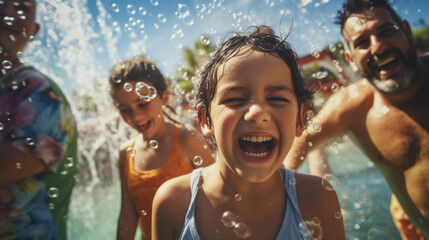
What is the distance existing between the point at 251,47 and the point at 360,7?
1.53m

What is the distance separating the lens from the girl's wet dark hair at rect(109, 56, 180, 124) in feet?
6.86

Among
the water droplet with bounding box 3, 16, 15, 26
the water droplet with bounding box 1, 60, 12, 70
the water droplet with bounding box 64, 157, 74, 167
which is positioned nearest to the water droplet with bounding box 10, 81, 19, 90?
the water droplet with bounding box 1, 60, 12, 70

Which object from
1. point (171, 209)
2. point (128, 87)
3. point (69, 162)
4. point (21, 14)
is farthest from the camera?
point (128, 87)

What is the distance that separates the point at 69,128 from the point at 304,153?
2.05 meters

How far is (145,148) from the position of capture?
2172 mm

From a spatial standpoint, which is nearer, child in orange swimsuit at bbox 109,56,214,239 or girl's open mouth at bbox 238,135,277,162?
girl's open mouth at bbox 238,135,277,162

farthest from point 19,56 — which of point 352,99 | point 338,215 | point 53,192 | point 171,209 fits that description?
point 352,99

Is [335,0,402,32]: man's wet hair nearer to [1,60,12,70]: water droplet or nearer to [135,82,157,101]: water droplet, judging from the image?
[135,82,157,101]: water droplet

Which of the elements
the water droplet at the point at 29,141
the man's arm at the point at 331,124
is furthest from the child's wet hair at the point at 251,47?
the water droplet at the point at 29,141

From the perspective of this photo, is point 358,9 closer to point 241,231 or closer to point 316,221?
point 316,221

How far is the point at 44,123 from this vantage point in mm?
1652

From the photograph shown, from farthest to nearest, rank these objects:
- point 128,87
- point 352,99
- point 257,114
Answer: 1. point 352,99
2. point 128,87
3. point 257,114

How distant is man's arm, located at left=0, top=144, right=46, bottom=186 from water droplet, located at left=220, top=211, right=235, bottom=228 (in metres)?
1.31

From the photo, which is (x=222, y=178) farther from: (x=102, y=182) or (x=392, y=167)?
(x=102, y=182)
